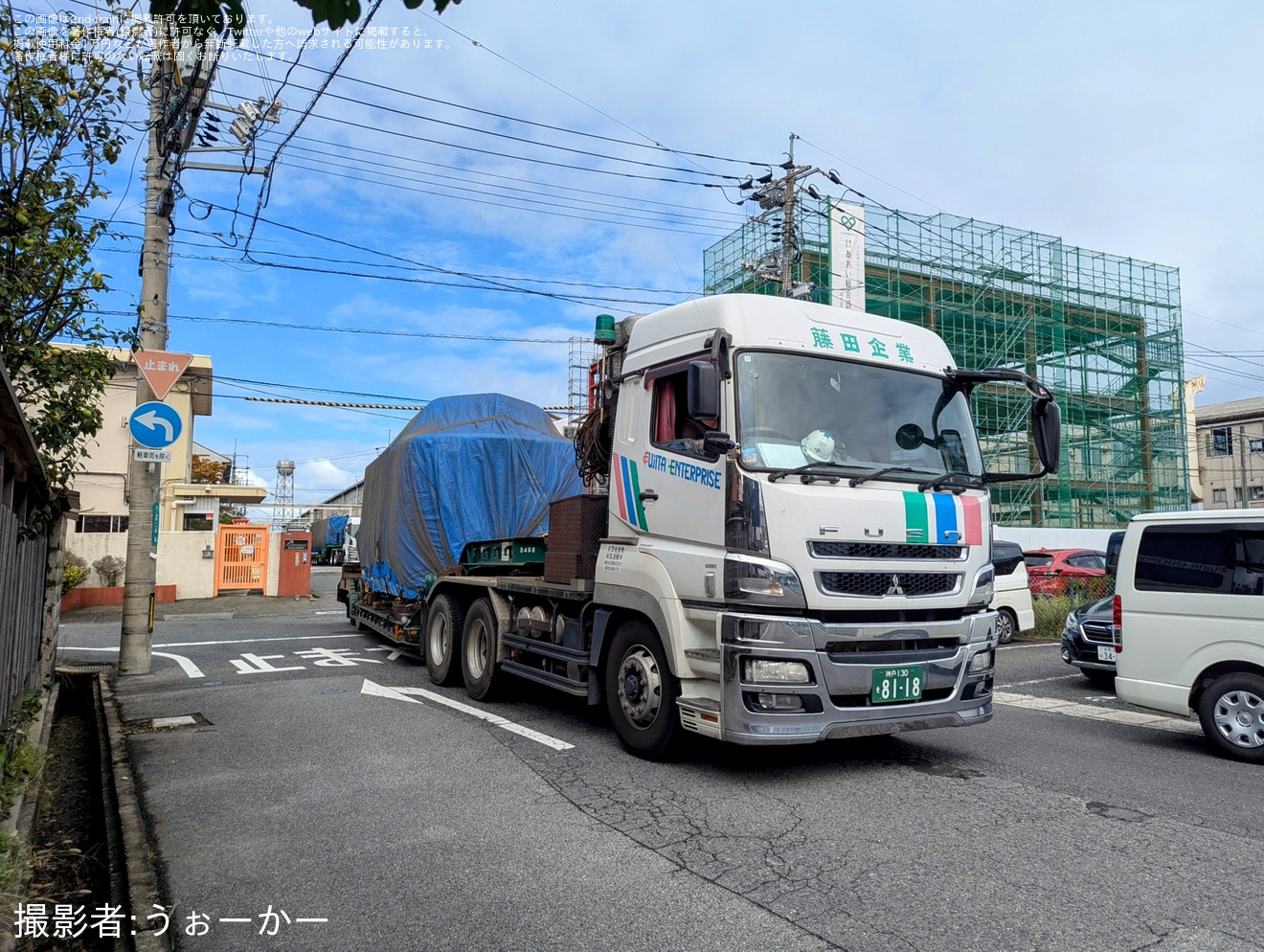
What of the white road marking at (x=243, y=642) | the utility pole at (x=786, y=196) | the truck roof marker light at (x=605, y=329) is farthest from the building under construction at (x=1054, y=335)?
the truck roof marker light at (x=605, y=329)

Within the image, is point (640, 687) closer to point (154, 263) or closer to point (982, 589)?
point (982, 589)

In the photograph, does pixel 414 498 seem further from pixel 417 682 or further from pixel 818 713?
pixel 818 713

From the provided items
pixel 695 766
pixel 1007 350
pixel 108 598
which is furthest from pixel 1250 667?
pixel 1007 350

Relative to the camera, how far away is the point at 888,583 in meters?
5.66

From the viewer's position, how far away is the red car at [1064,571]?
53.4ft

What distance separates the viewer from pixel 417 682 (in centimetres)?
994

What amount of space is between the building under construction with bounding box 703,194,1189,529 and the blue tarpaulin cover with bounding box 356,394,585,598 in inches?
716

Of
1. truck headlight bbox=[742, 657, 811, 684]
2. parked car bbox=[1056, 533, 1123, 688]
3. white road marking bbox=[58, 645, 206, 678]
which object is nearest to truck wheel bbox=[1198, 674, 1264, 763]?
parked car bbox=[1056, 533, 1123, 688]

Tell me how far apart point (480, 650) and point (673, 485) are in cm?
371

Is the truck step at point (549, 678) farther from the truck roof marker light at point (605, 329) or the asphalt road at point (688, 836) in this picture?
the truck roof marker light at point (605, 329)

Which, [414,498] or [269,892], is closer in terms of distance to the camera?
[269,892]

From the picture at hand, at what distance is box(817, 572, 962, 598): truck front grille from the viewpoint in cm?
548

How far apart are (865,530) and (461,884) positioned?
122 inches

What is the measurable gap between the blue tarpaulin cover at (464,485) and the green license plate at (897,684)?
5754mm
